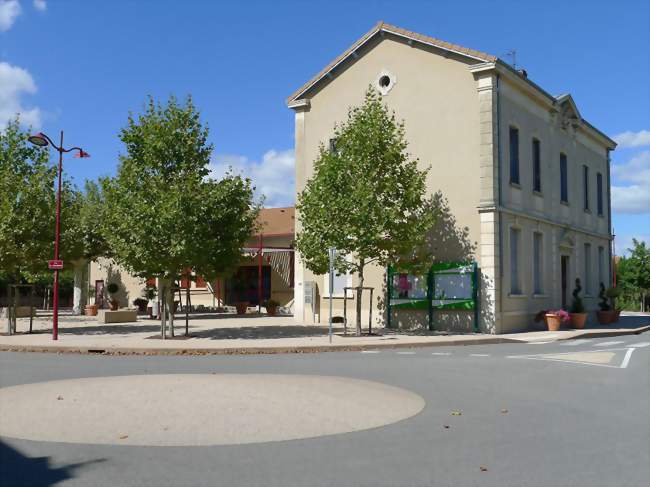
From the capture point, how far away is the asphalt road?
217 inches

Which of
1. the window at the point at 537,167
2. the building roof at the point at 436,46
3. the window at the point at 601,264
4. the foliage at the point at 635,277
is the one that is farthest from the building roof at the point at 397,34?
the foliage at the point at 635,277

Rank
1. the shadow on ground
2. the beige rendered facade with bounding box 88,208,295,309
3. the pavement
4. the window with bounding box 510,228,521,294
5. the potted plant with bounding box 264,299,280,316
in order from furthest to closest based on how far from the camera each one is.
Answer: the beige rendered facade with bounding box 88,208,295,309, the potted plant with bounding box 264,299,280,316, the window with bounding box 510,228,521,294, the pavement, the shadow on ground

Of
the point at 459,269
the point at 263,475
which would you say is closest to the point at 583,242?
the point at 459,269

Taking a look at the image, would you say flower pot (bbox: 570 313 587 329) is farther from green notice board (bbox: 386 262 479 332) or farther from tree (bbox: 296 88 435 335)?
tree (bbox: 296 88 435 335)

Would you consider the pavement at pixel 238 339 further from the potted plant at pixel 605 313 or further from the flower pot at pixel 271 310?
the flower pot at pixel 271 310

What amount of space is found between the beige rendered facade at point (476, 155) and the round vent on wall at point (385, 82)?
37 mm

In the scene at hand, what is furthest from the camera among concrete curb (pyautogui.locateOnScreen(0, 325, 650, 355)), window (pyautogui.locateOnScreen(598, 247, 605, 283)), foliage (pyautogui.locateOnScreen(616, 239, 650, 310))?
foliage (pyautogui.locateOnScreen(616, 239, 650, 310))

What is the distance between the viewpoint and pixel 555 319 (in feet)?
79.9

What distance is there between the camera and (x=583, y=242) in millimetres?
31688

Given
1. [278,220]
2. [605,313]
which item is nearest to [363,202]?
[605,313]

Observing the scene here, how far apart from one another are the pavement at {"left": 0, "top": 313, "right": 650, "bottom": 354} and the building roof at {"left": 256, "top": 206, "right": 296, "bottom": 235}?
646 inches

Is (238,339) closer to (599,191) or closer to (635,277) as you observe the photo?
(599,191)

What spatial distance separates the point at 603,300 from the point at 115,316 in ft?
71.8

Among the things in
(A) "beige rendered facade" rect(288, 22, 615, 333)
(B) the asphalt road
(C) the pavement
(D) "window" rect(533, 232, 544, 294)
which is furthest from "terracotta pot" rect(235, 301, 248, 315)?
(B) the asphalt road
